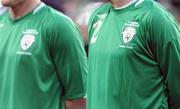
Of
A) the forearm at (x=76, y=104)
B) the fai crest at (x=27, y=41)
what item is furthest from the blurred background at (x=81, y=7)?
the fai crest at (x=27, y=41)

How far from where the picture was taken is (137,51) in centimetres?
313

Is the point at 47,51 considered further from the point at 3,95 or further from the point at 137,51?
the point at 137,51

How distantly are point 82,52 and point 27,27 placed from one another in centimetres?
37

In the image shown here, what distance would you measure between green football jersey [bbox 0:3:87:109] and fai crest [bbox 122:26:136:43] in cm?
48

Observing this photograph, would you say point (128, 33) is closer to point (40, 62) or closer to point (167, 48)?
point (167, 48)

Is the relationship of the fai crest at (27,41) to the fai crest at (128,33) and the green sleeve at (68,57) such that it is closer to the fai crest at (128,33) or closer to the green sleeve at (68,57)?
the green sleeve at (68,57)

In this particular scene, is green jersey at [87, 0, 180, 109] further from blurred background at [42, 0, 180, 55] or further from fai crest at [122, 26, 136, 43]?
blurred background at [42, 0, 180, 55]

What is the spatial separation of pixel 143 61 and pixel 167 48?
14 centimetres

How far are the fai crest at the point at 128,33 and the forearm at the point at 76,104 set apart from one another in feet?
2.18

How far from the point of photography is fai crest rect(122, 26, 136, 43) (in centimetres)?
315

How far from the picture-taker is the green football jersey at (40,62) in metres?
3.50

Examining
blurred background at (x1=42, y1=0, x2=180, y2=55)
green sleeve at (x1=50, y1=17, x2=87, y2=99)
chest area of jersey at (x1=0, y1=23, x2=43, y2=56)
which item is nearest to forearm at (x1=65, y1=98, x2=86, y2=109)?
green sleeve at (x1=50, y1=17, x2=87, y2=99)

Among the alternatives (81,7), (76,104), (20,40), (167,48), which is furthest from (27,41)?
(81,7)

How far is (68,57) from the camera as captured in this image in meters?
3.55
